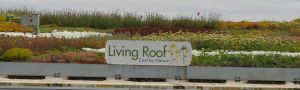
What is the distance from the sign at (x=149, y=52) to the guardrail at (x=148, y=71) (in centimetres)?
23

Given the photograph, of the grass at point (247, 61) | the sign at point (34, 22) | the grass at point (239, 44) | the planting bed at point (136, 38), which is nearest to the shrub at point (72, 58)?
the planting bed at point (136, 38)

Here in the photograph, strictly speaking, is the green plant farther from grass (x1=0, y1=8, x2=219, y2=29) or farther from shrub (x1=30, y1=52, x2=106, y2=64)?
grass (x1=0, y1=8, x2=219, y2=29)

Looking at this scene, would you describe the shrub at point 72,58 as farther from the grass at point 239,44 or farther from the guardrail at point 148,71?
the grass at point 239,44

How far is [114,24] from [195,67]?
16582 mm

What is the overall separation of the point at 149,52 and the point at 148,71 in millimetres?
616

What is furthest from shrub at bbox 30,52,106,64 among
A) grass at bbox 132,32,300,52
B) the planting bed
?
grass at bbox 132,32,300,52

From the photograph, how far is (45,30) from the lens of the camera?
32.8m

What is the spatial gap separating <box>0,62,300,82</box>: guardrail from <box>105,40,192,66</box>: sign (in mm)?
227

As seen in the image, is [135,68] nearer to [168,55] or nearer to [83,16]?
[168,55]

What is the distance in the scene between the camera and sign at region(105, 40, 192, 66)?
21.3 metres

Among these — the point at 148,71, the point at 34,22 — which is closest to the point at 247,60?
the point at 148,71

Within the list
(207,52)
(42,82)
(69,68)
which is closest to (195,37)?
(207,52)

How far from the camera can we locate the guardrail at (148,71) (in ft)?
67.7

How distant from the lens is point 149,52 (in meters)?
21.4
